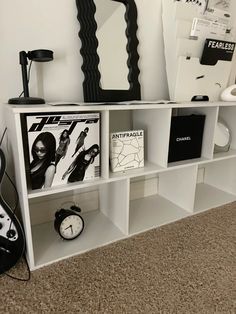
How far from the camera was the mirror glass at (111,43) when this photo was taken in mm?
1102

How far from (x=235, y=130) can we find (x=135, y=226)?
0.87 metres

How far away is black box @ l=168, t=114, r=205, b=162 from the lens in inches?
47.5

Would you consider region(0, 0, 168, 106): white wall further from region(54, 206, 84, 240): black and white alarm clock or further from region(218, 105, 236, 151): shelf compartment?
region(218, 105, 236, 151): shelf compartment

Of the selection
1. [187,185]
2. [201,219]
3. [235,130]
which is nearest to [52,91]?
[187,185]

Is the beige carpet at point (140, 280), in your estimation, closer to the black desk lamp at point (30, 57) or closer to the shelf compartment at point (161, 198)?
the shelf compartment at point (161, 198)

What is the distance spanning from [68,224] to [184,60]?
3.12 ft

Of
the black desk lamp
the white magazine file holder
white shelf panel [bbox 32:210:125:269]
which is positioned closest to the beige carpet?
white shelf panel [bbox 32:210:125:269]

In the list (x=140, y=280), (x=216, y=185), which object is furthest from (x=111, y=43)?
(x=216, y=185)

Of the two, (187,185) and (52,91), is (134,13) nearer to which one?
(52,91)

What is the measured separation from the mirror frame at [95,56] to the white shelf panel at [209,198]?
0.71 metres

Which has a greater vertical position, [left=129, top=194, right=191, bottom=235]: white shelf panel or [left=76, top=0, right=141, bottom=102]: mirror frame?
[left=76, top=0, right=141, bottom=102]: mirror frame

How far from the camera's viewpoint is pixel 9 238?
0.90 m

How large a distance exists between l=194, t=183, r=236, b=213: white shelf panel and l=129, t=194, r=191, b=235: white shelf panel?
5.1 inches

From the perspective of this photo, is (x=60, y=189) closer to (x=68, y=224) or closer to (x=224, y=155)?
(x=68, y=224)
